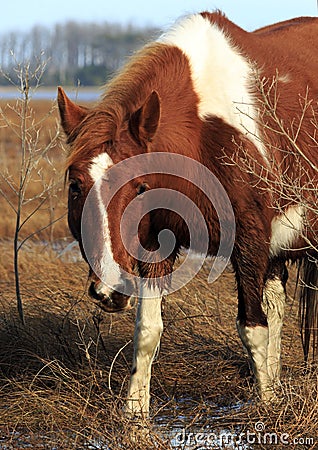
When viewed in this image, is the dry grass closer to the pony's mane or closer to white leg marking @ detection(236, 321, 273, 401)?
white leg marking @ detection(236, 321, 273, 401)

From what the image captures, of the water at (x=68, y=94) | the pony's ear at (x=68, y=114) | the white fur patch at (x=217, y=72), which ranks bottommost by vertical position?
the water at (x=68, y=94)

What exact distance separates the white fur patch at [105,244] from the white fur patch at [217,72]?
581 mm

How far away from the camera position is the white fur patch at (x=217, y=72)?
412 cm

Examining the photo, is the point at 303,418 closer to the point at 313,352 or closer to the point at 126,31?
the point at 313,352

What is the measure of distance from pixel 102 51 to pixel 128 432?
94.0 meters

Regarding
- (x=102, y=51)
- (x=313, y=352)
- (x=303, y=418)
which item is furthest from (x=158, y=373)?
(x=102, y=51)

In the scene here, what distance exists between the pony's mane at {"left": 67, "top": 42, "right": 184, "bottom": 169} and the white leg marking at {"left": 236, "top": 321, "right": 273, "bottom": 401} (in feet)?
3.89

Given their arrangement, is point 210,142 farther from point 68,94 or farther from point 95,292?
point 68,94

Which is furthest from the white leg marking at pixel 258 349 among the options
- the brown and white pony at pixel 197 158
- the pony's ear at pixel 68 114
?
the pony's ear at pixel 68 114

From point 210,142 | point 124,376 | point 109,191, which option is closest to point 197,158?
point 210,142

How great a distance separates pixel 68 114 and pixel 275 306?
179cm

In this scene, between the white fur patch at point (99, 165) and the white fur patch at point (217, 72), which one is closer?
the white fur patch at point (99, 165)

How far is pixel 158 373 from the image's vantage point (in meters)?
4.73

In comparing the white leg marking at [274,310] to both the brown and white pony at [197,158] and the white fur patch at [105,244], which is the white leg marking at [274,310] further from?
the white fur patch at [105,244]
